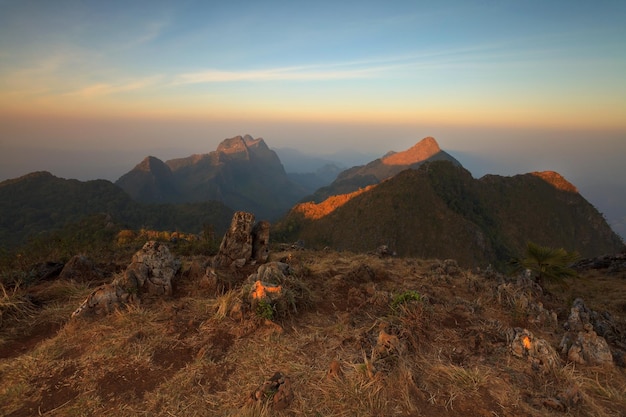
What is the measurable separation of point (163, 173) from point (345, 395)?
205875 millimetres

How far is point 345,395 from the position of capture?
384 centimetres

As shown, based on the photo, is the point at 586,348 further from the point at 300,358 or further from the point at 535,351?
the point at 300,358

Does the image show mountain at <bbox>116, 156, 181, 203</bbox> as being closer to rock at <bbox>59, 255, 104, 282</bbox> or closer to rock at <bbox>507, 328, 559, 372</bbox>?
rock at <bbox>59, 255, 104, 282</bbox>

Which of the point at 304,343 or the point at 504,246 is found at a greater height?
the point at 304,343

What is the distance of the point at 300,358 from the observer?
4664mm

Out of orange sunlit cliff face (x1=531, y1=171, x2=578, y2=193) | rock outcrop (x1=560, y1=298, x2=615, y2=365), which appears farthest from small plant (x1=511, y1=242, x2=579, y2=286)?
orange sunlit cliff face (x1=531, y1=171, x2=578, y2=193)

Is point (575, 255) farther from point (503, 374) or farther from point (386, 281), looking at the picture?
point (503, 374)

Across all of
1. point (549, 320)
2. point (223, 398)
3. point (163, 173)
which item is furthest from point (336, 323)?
point (163, 173)

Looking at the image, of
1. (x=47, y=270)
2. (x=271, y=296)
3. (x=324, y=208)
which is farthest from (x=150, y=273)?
(x=324, y=208)

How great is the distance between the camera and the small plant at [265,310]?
5516 mm

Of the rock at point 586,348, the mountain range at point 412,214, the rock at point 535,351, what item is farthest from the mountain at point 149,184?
the rock at point 586,348

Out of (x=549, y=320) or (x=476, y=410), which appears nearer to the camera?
(x=476, y=410)

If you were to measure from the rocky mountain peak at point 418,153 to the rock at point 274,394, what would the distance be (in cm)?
19328

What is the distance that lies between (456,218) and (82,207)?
289 ft
